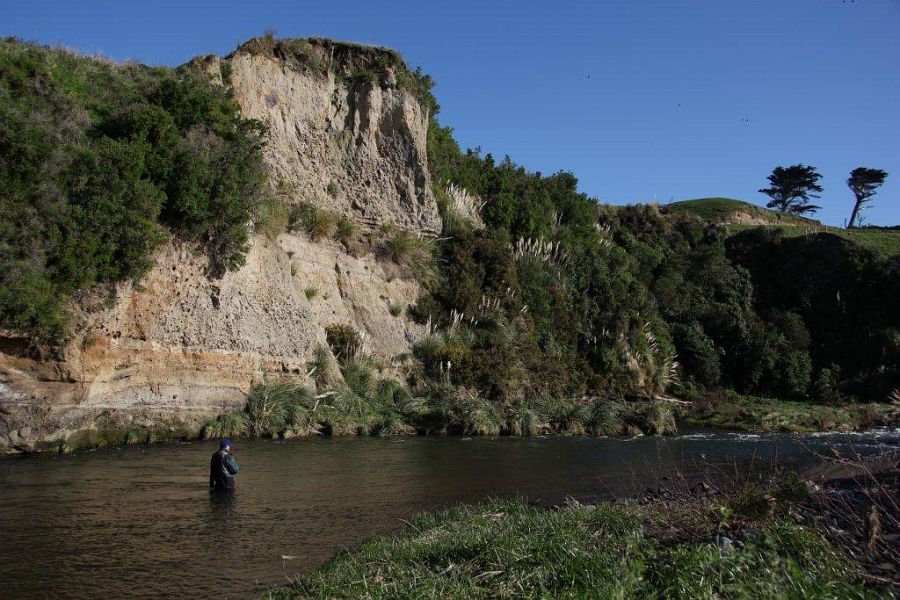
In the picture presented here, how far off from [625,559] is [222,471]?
8.75 meters

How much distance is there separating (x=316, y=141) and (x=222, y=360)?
43.5 feet

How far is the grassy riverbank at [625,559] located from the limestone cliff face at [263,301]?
38.4ft

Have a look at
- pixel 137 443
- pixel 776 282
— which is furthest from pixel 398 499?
pixel 776 282

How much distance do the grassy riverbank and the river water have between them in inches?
30.5

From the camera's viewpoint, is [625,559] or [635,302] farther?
[635,302]

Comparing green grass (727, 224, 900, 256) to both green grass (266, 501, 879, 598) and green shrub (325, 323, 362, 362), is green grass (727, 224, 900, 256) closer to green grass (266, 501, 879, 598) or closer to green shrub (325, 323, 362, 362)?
green shrub (325, 323, 362, 362)

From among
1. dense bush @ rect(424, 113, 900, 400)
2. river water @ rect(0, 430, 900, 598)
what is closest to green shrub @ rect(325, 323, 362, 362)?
dense bush @ rect(424, 113, 900, 400)

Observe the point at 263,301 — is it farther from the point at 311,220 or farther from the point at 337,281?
the point at 311,220

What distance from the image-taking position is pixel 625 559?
16.6 ft

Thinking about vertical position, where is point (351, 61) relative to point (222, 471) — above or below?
above

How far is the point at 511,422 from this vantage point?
923 inches

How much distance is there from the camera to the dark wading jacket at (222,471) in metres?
11.8

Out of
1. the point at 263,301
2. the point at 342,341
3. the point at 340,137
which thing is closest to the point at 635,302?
the point at 340,137

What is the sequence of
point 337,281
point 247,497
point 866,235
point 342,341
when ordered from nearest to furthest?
point 247,497 → point 342,341 → point 337,281 → point 866,235
